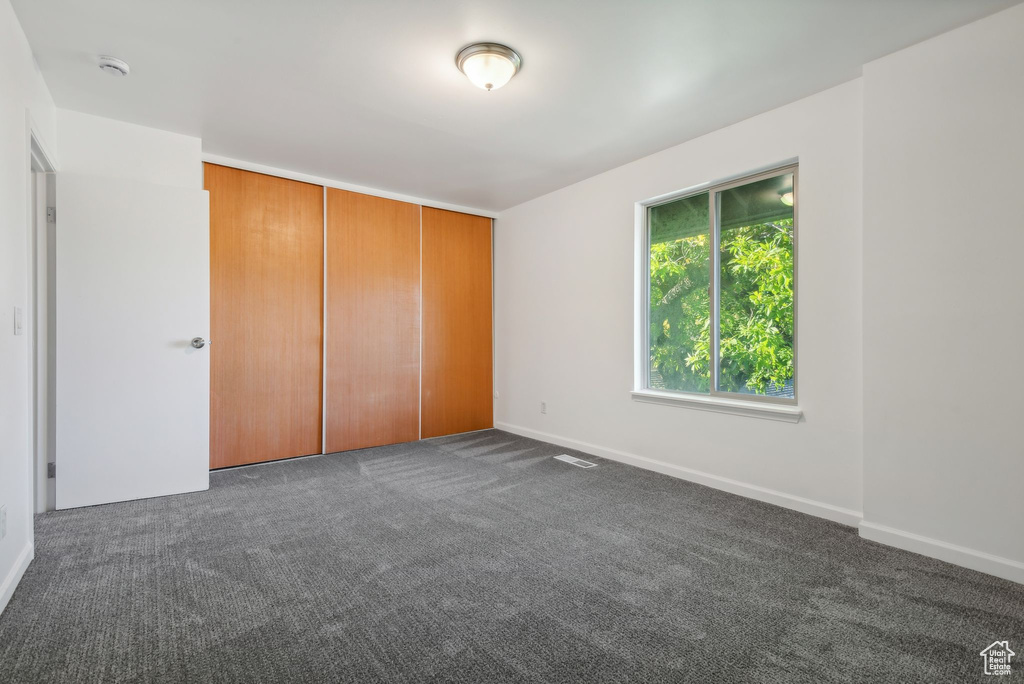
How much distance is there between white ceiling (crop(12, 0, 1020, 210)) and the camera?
2.16m

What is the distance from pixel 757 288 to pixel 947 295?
108cm

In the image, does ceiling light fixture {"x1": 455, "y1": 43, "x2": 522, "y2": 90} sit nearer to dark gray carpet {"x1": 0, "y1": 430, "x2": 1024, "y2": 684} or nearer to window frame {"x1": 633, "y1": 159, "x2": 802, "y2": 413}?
window frame {"x1": 633, "y1": 159, "x2": 802, "y2": 413}

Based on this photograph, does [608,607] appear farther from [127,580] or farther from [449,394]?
[449,394]

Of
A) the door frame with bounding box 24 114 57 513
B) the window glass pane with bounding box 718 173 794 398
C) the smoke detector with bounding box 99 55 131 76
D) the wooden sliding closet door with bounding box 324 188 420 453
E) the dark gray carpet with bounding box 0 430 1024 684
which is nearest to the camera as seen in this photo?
the dark gray carpet with bounding box 0 430 1024 684

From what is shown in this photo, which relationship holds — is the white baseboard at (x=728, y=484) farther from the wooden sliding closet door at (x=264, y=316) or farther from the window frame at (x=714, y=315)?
the wooden sliding closet door at (x=264, y=316)

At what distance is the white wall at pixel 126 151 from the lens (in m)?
3.12

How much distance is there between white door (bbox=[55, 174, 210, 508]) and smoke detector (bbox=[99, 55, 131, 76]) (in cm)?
75

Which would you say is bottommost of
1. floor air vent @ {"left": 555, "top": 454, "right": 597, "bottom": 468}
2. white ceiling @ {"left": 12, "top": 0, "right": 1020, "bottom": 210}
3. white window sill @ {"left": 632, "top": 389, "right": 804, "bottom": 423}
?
floor air vent @ {"left": 555, "top": 454, "right": 597, "bottom": 468}

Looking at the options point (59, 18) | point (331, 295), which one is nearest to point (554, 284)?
point (331, 295)

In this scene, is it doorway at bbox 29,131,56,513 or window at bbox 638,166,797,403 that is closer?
doorway at bbox 29,131,56,513

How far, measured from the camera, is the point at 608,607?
1907 mm

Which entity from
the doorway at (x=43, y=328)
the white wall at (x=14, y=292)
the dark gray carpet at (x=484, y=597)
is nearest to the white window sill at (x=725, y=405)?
the dark gray carpet at (x=484, y=597)

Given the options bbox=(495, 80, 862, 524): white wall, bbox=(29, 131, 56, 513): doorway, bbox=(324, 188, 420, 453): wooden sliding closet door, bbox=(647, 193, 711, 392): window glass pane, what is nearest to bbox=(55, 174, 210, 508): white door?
bbox=(29, 131, 56, 513): doorway

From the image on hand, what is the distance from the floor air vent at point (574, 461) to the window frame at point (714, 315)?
2.26ft
